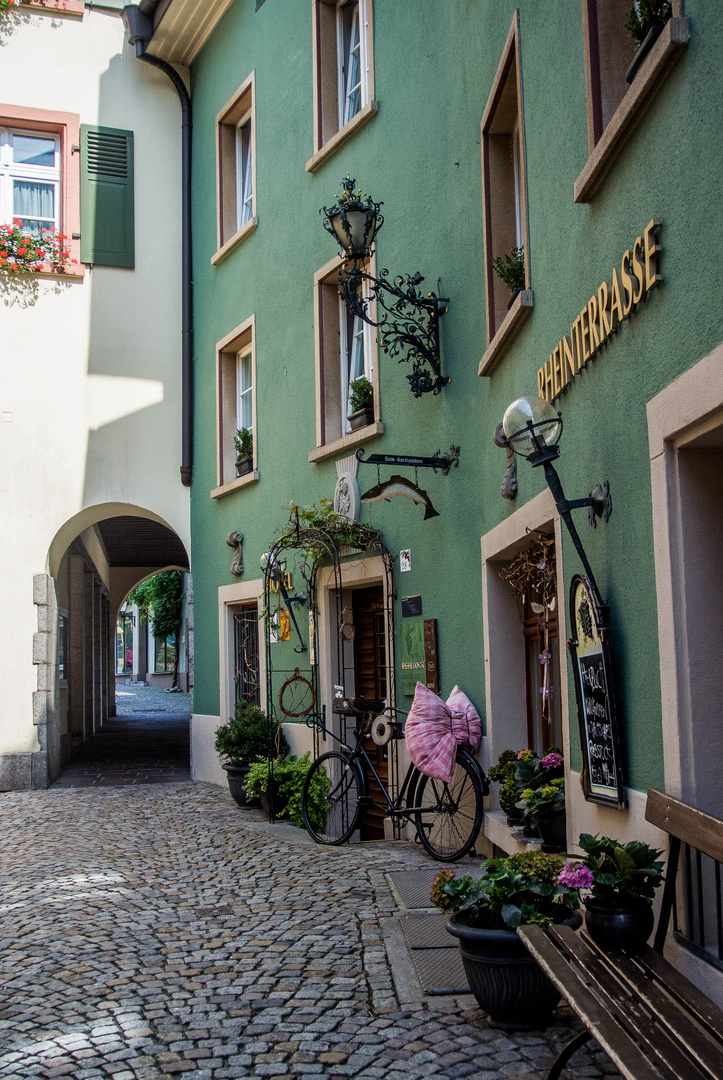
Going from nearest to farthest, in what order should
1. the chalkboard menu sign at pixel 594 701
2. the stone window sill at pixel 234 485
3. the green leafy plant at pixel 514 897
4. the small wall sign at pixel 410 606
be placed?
the green leafy plant at pixel 514 897
the chalkboard menu sign at pixel 594 701
the small wall sign at pixel 410 606
the stone window sill at pixel 234 485

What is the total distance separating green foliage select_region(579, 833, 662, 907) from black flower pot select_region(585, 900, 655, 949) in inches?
1.0

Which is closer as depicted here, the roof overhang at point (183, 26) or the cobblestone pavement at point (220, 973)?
the cobblestone pavement at point (220, 973)

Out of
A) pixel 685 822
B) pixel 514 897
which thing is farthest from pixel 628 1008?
pixel 514 897

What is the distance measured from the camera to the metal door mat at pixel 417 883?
5859 millimetres

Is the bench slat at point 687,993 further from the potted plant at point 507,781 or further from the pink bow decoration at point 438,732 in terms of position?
the pink bow decoration at point 438,732

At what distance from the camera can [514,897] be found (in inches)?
154

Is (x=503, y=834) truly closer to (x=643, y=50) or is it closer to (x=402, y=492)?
(x=402, y=492)

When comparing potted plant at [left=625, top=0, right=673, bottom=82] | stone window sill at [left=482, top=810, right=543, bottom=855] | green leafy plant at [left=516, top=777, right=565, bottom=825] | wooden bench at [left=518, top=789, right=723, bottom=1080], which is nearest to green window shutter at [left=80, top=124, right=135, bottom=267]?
stone window sill at [left=482, top=810, right=543, bottom=855]

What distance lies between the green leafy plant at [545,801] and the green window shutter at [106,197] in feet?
31.2

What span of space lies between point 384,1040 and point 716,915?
4.25 feet

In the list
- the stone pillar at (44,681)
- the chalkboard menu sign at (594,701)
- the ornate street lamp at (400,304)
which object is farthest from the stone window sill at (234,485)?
the chalkboard menu sign at (594,701)

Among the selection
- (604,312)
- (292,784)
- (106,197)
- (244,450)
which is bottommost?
(292,784)

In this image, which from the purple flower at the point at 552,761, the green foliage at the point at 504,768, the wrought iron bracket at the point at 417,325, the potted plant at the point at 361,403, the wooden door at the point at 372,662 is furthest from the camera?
the wooden door at the point at 372,662

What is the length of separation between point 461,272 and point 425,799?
12.4 feet
